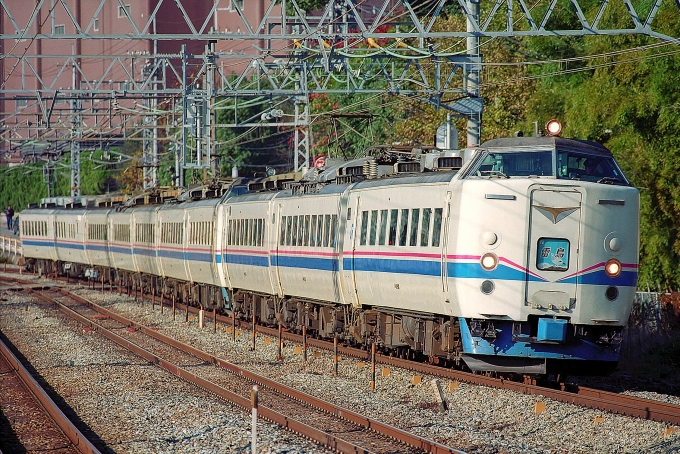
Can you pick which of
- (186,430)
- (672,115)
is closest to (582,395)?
(186,430)

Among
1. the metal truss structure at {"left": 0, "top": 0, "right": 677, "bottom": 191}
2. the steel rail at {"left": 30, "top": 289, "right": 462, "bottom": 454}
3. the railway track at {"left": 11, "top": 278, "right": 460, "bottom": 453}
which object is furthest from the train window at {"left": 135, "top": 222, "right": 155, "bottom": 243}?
the steel rail at {"left": 30, "top": 289, "right": 462, "bottom": 454}

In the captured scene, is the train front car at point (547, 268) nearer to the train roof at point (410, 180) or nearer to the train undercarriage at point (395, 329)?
the train undercarriage at point (395, 329)

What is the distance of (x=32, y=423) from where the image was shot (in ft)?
45.4

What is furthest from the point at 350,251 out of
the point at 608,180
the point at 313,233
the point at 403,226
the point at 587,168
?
the point at 608,180

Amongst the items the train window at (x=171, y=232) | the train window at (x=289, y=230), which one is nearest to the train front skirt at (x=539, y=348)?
the train window at (x=289, y=230)

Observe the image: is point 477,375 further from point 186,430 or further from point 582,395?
point 186,430

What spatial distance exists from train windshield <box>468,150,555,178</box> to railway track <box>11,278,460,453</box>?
3716mm

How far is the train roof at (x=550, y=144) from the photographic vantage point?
14391mm

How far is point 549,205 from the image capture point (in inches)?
546

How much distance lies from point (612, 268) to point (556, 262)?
0.74m

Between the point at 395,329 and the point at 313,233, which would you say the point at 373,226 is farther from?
the point at 313,233

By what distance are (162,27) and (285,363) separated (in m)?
66.3

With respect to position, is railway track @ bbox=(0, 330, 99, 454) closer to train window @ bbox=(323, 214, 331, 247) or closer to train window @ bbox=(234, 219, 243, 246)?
train window @ bbox=(323, 214, 331, 247)

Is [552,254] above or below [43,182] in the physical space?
below
